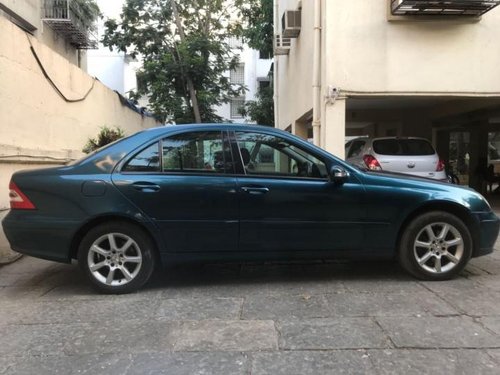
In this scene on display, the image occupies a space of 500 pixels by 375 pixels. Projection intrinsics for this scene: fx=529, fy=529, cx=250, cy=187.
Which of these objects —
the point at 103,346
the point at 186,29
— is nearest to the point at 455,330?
the point at 103,346

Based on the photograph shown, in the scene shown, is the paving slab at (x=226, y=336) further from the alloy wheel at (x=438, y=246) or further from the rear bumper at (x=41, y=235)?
the alloy wheel at (x=438, y=246)

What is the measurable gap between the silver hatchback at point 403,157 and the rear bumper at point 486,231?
4.11 meters

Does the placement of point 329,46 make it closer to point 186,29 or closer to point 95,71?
point 186,29

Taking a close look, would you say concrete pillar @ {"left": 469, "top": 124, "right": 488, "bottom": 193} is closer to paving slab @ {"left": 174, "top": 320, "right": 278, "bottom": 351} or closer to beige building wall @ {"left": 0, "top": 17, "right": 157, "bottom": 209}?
beige building wall @ {"left": 0, "top": 17, "right": 157, "bottom": 209}

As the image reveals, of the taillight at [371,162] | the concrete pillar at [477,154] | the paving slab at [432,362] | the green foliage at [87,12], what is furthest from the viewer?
the concrete pillar at [477,154]

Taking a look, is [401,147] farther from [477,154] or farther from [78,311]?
[477,154]

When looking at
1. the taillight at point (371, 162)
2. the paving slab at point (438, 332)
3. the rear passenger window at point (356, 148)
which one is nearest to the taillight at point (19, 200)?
the paving slab at point (438, 332)

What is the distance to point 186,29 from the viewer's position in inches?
886

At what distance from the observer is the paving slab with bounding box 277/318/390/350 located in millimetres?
3836

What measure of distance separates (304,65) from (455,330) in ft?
27.9

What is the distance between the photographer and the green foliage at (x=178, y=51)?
65.5ft

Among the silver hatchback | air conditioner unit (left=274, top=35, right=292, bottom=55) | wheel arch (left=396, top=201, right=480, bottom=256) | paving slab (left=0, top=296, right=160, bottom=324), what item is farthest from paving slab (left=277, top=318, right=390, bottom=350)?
air conditioner unit (left=274, top=35, right=292, bottom=55)

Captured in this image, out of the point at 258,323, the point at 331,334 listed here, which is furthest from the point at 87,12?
the point at 331,334

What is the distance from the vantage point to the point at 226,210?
16.8 feet
